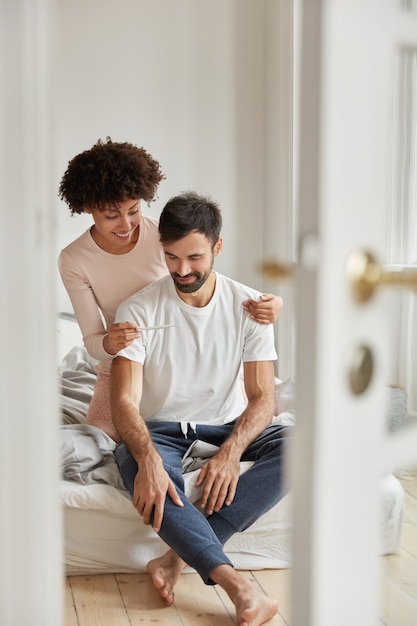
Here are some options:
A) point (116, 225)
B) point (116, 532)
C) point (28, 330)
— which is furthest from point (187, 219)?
point (28, 330)

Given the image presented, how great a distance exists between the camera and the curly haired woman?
2430 mm

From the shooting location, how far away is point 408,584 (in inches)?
49.0

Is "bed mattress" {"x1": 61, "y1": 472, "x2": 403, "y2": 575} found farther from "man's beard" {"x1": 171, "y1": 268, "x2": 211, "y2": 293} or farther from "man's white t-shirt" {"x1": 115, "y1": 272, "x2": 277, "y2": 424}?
"man's beard" {"x1": 171, "y1": 268, "x2": 211, "y2": 293}

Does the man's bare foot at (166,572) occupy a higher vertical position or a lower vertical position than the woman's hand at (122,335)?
lower

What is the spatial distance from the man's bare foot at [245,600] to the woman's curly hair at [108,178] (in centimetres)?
106

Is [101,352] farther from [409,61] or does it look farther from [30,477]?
[409,61]

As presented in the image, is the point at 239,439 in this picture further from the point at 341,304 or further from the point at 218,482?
the point at 341,304

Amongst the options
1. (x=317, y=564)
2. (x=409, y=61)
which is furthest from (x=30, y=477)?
(x=409, y=61)

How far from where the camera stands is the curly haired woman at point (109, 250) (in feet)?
7.97

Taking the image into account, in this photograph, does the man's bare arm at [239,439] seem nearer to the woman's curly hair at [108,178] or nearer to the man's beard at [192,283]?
the man's beard at [192,283]

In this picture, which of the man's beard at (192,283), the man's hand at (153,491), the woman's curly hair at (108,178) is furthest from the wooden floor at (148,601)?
the woman's curly hair at (108,178)

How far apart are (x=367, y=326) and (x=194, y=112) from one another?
345 centimetres

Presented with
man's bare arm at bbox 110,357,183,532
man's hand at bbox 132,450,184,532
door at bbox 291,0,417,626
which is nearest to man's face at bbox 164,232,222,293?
man's bare arm at bbox 110,357,183,532

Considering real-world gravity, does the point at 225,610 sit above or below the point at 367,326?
below
